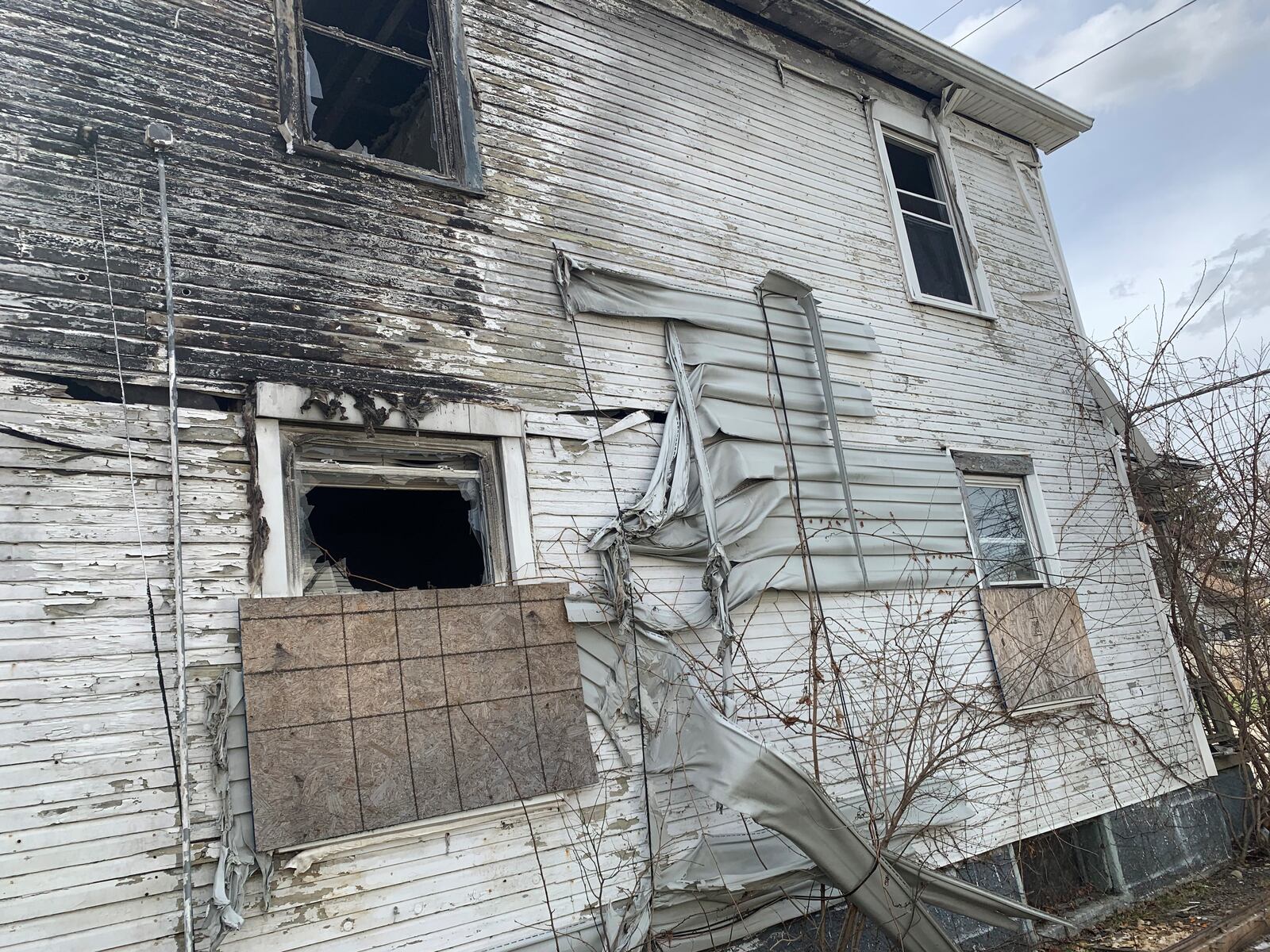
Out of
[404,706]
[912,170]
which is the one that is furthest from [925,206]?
[404,706]

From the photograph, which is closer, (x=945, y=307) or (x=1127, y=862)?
(x=1127, y=862)

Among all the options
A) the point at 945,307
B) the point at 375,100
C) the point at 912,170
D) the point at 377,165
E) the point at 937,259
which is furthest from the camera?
the point at 912,170

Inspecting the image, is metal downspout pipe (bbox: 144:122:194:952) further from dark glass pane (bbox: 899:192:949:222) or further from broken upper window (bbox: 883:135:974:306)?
dark glass pane (bbox: 899:192:949:222)

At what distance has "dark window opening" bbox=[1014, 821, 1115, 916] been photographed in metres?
7.28

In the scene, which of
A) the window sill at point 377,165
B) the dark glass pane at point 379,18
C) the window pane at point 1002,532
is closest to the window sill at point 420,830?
the window sill at point 377,165

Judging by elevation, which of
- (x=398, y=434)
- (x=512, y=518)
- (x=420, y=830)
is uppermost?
(x=398, y=434)

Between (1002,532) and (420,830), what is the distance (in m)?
5.98

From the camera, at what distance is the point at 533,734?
4.62 metres

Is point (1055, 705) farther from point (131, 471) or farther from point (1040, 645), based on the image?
point (131, 471)

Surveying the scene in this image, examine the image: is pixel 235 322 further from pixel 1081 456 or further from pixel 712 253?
pixel 1081 456

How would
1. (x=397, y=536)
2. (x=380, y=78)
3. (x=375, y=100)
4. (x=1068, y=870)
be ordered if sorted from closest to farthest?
1. (x=380, y=78)
2. (x=375, y=100)
3. (x=1068, y=870)
4. (x=397, y=536)

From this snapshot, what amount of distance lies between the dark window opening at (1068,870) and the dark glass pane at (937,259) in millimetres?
4970

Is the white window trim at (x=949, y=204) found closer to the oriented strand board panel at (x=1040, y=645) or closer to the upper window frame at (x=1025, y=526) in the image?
the upper window frame at (x=1025, y=526)

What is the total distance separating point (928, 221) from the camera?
8867 mm
